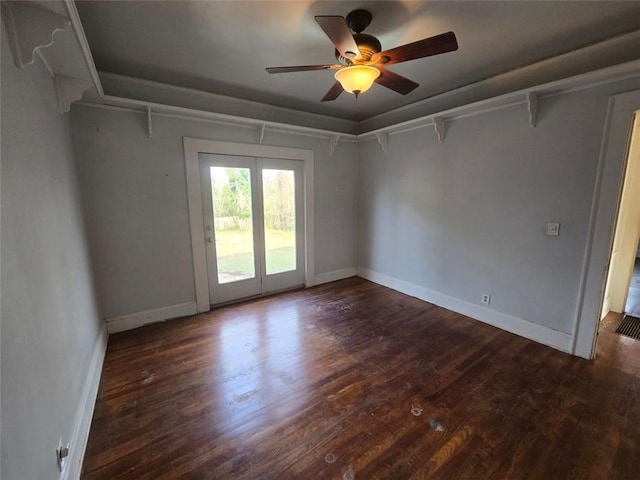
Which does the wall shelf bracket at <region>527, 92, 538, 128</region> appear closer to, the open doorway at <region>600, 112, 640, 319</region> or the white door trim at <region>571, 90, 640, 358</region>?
the white door trim at <region>571, 90, 640, 358</region>

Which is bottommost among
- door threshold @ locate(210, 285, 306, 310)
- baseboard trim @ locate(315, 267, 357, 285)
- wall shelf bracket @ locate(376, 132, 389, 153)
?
door threshold @ locate(210, 285, 306, 310)

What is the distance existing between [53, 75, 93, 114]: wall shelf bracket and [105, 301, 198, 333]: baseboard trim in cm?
203

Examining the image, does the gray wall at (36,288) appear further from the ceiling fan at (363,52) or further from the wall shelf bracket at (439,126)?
the wall shelf bracket at (439,126)

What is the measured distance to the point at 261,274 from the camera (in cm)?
384

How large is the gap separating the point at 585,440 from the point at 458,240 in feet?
6.67

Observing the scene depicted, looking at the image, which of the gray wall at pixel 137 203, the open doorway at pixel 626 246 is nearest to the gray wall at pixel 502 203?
the open doorway at pixel 626 246

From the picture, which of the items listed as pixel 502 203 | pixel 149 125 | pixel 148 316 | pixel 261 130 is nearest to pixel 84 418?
pixel 148 316

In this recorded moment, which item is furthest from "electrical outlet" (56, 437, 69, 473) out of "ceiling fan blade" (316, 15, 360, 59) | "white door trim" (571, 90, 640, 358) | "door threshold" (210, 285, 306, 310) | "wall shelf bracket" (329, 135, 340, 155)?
"wall shelf bracket" (329, 135, 340, 155)

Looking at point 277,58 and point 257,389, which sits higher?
point 277,58

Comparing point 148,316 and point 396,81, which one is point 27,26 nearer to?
point 396,81

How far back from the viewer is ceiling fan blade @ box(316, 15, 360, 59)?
1.40 meters

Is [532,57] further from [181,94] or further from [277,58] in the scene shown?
[181,94]

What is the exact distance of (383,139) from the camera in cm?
394

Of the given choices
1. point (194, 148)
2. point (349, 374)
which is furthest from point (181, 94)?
point (349, 374)
